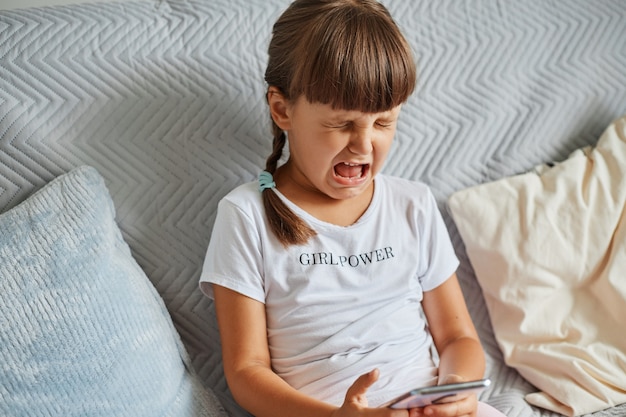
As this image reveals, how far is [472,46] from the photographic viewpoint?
4.64 ft

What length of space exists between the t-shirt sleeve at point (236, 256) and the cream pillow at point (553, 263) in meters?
0.41

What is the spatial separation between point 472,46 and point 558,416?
689 mm

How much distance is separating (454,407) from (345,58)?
49 centimetres

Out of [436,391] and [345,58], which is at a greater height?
[345,58]

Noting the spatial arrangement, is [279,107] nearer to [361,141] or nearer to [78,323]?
[361,141]

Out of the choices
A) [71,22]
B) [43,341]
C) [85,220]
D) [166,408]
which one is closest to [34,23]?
[71,22]

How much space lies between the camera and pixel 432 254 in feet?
3.89

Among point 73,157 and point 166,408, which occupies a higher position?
point 73,157

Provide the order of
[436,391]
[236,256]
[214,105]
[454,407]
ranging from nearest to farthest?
[436,391] → [454,407] → [236,256] → [214,105]

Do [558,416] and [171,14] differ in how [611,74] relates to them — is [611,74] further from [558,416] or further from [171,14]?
[171,14]

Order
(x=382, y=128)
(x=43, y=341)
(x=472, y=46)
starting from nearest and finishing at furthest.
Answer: (x=43, y=341)
(x=382, y=128)
(x=472, y=46)

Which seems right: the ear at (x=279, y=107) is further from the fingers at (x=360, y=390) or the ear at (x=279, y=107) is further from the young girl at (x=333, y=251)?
the fingers at (x=360, y=390)

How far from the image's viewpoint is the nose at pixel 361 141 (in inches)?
40.8

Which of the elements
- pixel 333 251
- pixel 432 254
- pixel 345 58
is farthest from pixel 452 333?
pixel 345 58
